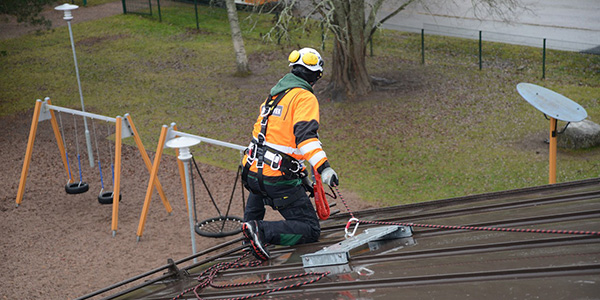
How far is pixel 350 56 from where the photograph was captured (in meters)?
16.2

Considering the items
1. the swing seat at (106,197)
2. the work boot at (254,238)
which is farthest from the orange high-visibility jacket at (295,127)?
the swing seat at (106,197)

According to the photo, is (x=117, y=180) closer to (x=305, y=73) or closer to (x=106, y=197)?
(x=106, y=197)

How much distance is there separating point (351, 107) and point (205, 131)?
3544 mm

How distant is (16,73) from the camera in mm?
20703

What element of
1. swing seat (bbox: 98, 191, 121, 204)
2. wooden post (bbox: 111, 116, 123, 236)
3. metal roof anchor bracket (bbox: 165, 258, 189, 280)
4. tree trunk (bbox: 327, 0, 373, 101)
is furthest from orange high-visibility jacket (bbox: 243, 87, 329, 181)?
tree trunk (bbox: 327, 0, 373, 101)

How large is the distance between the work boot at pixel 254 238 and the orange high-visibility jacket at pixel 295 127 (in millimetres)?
514

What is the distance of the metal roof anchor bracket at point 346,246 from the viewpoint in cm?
555

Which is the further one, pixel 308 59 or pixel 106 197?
pixel 106 197

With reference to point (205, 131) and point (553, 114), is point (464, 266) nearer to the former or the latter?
point (553, 114)

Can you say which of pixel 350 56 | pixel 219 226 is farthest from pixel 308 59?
pixel 350 56

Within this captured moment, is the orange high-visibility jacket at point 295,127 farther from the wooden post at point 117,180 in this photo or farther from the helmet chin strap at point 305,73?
the wooden post at point 117,180

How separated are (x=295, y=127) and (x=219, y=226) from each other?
428 cm

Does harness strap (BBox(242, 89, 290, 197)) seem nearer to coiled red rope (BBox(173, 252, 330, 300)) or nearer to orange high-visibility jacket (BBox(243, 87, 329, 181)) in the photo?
orange high-visibility jacket (BBox(243, 87, 329, 181))

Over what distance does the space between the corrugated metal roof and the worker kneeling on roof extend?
23cm
